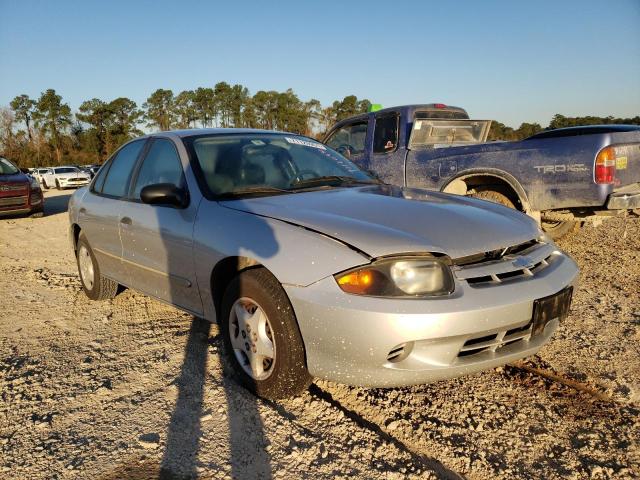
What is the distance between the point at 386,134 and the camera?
271 inches

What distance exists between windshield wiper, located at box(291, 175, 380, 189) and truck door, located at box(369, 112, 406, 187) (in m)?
2.75

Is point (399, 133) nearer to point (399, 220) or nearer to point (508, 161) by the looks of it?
point (508, 161)

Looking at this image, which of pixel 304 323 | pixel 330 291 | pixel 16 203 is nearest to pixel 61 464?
pixel 304 323

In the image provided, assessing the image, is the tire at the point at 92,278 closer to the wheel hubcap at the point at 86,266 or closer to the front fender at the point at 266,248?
the wheel hubcap at the point at 86,266

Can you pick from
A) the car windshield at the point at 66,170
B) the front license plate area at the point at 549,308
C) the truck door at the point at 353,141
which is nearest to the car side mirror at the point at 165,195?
the front license plate area at the point at 549,308

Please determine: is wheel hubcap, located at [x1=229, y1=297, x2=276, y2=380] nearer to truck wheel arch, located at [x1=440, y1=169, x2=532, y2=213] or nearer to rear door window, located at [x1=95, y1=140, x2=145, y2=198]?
rear door window, located at [x1=95, y1=140, x2=145, y2=198]

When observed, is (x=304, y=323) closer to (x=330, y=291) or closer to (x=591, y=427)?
(x=330, y=291)

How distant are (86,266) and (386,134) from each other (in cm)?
414

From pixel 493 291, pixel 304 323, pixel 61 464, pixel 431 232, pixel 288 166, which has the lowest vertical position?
pixel 61 464

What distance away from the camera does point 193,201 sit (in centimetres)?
321

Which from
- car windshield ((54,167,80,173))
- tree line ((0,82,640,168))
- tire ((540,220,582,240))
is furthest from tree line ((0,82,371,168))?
tire ((540,220,582,240))

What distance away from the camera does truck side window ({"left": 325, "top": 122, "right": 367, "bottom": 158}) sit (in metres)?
7.23

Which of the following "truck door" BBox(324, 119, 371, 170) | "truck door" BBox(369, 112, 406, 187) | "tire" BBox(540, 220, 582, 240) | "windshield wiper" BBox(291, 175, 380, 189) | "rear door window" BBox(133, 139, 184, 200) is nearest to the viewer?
"windshield wiper" BBox(291, 175, 380, 189)

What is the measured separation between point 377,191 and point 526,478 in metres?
1.94
